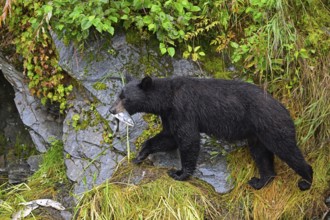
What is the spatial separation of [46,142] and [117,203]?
1.99 m

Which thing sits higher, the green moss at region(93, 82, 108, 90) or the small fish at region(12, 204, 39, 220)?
the green moss at region(93, 82, 108, 90)

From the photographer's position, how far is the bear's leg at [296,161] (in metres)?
5.77

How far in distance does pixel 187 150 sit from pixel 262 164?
795mm

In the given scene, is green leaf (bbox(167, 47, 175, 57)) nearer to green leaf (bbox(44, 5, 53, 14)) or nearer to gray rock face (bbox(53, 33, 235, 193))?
gray rock face (bbox(53, 33, 235, 193))

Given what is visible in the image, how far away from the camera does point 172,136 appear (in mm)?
6250

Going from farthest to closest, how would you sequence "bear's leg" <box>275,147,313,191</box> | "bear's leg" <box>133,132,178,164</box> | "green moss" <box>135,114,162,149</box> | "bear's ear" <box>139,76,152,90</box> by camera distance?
1. "green moss" <box>135,114,162,149</box>
2. "bear's leg" <box>133,132,178,164</box>
3. "bear's ear" <box>139,76,152,90</box>
4. "bear's leg" <box>275,147,313,191</box>

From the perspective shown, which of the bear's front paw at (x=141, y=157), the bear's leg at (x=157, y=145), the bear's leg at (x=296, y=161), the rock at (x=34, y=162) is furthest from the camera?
the rock at (x=34, y=162)

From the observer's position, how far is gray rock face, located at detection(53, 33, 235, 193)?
6.68 meters

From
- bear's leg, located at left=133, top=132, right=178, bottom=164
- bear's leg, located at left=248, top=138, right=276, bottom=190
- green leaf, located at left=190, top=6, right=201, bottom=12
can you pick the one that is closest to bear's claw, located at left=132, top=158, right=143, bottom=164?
bear's leg, located at left=133, top=132, right=178, bottom=164

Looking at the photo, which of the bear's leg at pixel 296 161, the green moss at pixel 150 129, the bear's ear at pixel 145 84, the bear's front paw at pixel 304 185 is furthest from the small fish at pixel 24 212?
the bear's front paw at pixel 304 185

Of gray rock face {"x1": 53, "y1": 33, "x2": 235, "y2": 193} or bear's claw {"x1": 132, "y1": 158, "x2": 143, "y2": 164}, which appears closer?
bear's claw {"x1": 132, "y1": 158, "x2": 143, "y2": 164}

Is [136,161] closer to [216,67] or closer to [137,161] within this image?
[137,161]

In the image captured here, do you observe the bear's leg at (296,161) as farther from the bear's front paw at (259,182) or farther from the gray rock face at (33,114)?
the gray rock face at (33,114)

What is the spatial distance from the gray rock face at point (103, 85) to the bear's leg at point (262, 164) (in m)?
0.53
